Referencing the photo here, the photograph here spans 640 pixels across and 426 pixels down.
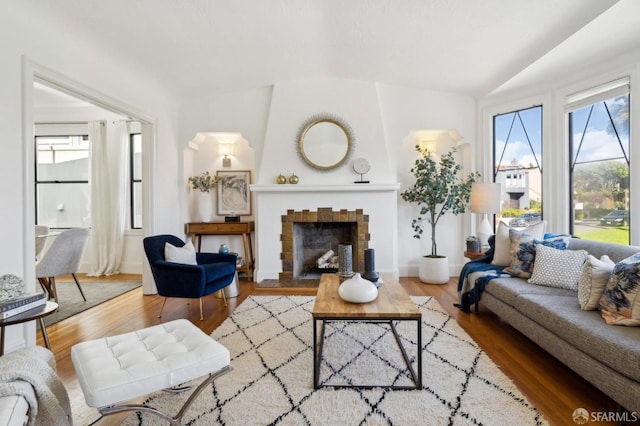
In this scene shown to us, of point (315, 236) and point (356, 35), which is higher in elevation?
point (356, 35)

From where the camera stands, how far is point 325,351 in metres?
2.30

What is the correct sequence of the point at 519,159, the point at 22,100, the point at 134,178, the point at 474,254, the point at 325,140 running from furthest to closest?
the point at 134,178 → the point at 325,140 → the point at 519,159 → the point at 474,254 → the point at 22,100

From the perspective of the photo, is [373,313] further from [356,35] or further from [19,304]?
[356,35]

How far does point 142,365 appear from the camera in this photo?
4.47 feet

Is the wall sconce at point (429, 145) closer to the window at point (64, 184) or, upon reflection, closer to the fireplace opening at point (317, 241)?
the fireplace opening at point (317, 241)

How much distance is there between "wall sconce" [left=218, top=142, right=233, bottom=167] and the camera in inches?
197

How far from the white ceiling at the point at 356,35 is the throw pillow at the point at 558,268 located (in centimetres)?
186

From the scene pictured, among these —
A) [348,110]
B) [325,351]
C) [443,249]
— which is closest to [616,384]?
[325,351]

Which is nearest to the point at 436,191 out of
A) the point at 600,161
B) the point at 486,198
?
the point at 486,198

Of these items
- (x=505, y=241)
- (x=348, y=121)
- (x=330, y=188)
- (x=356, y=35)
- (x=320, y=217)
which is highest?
(x=356, y=35)

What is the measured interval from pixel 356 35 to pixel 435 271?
119 inches

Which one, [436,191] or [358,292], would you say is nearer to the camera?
[358,292]

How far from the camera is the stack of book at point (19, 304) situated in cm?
180

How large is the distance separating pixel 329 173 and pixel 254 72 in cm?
162
